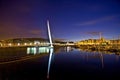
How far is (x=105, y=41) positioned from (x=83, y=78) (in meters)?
108

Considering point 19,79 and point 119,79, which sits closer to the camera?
point 19,79

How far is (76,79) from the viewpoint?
13477 mm

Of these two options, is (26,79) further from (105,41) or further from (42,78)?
(105,41)

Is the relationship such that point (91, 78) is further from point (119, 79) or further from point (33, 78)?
point (33, 78)

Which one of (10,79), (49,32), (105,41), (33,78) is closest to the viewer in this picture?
(10,79)

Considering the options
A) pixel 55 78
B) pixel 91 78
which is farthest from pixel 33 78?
pixel 91 78

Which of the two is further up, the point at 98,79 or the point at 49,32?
the point at 49,32

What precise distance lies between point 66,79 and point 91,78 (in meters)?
1.95

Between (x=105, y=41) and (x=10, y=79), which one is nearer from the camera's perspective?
(x=10, y=79)

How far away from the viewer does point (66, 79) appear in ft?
43.3

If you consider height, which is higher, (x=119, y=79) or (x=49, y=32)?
Result: (x=49, y=32)

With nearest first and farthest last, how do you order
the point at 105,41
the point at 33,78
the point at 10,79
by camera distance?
the point at 10,79 < the point at 33,78 < the point at 105,41

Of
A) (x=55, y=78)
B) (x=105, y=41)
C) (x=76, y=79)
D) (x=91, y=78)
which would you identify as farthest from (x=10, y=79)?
(x=105, y=41)

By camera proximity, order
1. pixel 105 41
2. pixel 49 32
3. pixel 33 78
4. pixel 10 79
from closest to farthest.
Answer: pixel 10 79
pixel 33 78
pixel 49 32
pixel 105 41
